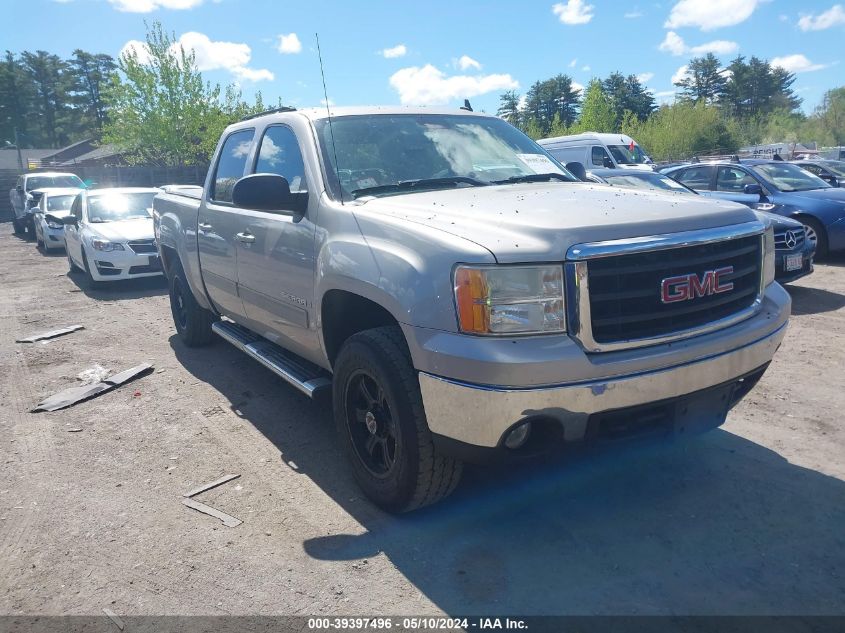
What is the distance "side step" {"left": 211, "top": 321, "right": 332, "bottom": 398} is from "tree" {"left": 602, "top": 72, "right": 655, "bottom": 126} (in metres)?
85.0

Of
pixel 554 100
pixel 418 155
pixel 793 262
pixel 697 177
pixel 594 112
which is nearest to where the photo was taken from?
pixel 418 155

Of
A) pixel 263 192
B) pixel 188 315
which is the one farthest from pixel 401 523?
pixel 188 315

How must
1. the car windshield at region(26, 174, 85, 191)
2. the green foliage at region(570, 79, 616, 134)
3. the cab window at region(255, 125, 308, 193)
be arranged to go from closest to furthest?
the cab window at region(255, 125, 308, 193), the car windshield at region(26, 174, 85, 191), the green foliage at region(570, 79, 616, 134)

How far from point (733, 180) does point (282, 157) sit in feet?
29.1

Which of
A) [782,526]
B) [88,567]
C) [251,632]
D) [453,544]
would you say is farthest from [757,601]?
[88,567]

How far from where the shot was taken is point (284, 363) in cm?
423

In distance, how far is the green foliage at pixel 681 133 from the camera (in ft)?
166

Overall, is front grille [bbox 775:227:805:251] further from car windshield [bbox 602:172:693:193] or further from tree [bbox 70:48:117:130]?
tree [bbox 70:48:117:130]

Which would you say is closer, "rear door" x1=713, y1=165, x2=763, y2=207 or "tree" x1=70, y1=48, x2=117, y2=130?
"rear door" x1=713, y1=165, x2=763, y2=207

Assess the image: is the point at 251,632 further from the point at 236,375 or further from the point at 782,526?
the point at 236,375

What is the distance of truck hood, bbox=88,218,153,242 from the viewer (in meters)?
10.4

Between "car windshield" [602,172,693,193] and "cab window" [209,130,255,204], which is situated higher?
"cab window" [209,130,255,204]

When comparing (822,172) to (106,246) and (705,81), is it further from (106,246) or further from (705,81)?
(705,81)

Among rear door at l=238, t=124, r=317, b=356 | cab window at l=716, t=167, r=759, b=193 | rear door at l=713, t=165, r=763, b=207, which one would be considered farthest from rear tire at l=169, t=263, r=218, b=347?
cab window at l=716, t=167, r=759, b=193
